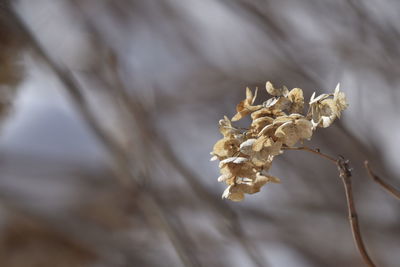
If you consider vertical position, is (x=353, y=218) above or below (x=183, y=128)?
below

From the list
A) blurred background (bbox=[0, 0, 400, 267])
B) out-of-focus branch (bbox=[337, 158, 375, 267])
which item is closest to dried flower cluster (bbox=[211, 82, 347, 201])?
out-of-focus branch (bbox=[337, 158, 375, 267])

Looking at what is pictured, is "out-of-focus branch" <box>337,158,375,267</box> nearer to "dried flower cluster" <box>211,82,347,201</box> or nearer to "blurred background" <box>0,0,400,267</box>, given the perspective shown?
"dried flower cluster" <box>211,82,347,201</box>

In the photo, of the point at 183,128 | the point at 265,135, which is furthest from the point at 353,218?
the point at 183,128

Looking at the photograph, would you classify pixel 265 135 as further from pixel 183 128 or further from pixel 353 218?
pixel 183 128

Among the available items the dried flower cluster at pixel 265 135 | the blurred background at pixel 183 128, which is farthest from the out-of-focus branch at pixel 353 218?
the blurred background at pixel 183 128

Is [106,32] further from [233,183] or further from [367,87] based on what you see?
[233,183]
